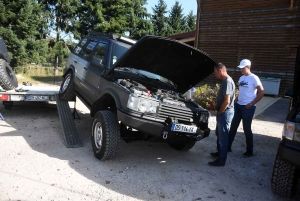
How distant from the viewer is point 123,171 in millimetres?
3840

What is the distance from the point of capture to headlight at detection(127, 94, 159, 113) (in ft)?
12.0

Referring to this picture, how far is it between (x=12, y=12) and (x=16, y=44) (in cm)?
263

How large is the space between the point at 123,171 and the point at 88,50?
10.3ft

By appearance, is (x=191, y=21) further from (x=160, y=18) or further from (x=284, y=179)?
(x=284, y=179)

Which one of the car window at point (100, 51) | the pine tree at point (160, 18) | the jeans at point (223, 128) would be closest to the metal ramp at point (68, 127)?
the car window at point (100, 51)

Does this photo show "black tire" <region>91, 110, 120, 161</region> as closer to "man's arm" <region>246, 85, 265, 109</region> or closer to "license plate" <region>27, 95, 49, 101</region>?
"man's arm" <region>246, 85, 265, 109</region>

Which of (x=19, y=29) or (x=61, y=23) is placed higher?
(x=61, y=23)

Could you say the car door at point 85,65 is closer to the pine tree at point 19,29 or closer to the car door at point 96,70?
the car door at point 96,70

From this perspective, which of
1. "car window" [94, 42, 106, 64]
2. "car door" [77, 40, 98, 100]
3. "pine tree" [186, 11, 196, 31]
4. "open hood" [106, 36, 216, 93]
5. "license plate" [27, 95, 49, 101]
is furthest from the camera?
"pine tree" [186, 11, 196, 31]

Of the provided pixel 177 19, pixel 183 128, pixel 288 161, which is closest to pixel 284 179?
pixel 288 161

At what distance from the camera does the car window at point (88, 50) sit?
5.61 m

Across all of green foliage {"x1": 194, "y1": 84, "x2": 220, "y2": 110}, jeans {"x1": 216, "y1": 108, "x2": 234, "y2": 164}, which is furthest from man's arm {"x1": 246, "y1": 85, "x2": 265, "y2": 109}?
green foliage {"x1": 194, "y1": 84, "x2": 220, "y2": 110}

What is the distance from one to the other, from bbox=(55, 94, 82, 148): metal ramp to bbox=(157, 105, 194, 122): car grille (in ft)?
6.12

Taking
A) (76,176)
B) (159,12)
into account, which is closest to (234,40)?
(76,176)
